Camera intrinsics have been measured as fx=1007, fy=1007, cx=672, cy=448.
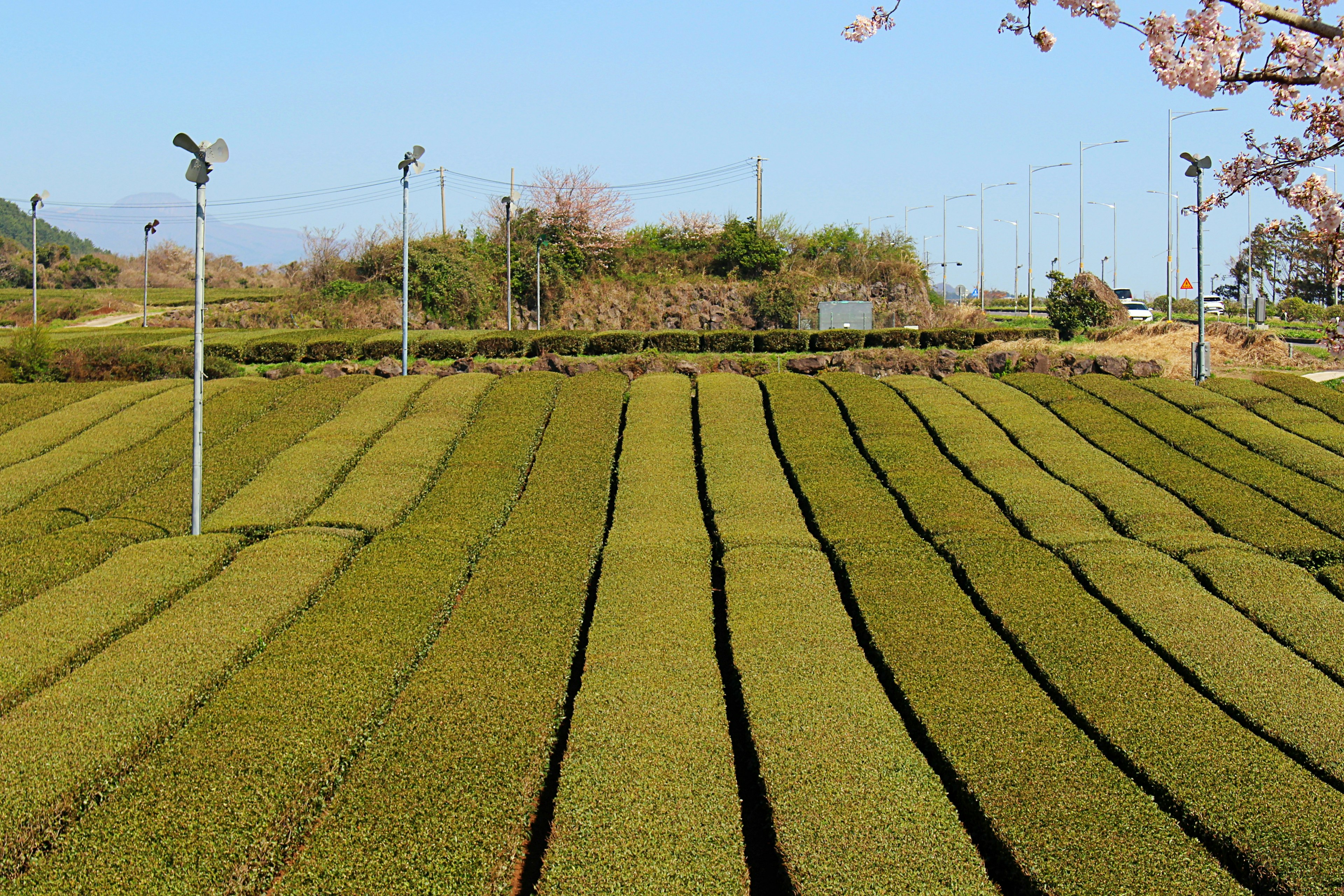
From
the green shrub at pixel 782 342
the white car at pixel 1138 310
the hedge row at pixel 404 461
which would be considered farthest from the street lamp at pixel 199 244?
the white car at pixel 1138 310

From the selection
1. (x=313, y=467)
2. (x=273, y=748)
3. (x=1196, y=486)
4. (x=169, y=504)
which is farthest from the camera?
(x=313, y=467)

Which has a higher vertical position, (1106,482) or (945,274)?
(945,274)

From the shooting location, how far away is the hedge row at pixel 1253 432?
1930 cm

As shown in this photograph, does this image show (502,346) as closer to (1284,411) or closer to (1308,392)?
(1284,411)

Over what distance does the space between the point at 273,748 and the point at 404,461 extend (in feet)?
35.9

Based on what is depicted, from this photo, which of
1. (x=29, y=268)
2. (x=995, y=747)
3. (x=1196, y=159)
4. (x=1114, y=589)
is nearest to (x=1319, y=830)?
(x=995, y=747)

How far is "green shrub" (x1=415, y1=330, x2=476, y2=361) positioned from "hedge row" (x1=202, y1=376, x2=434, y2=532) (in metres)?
5.51

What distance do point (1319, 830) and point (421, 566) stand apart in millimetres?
10458

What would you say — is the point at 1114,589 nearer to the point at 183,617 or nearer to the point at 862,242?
the point at 183,617

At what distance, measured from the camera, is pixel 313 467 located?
62.4 ft

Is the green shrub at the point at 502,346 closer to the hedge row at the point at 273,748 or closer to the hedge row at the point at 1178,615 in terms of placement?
the hedge row at the point at 1178,615

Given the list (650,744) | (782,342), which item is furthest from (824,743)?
(782,342)

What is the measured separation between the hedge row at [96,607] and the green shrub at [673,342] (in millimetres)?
18152

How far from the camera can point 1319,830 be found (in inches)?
310
